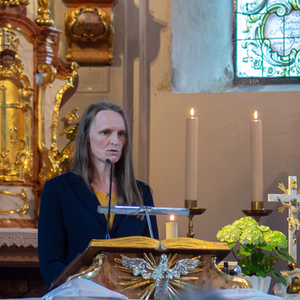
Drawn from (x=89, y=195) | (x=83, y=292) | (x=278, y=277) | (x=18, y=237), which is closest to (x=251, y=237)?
(x=278, y=277)

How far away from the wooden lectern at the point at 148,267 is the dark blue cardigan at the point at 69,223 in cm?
67

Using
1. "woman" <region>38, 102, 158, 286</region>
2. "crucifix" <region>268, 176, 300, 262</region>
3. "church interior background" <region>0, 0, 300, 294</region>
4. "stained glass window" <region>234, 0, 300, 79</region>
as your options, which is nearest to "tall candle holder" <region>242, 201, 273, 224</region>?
"crucifix" <region>268, 176, 300, 262</region>

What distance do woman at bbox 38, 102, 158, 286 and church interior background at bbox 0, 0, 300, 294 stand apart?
5.90 feet

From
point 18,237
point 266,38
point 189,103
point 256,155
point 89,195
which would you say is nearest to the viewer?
point 89,195

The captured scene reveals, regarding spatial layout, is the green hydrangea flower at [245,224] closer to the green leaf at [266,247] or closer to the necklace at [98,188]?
the green leaf at [266,247]

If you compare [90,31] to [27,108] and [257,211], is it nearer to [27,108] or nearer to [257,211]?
[27,108]

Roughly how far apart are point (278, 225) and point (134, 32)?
2.08m

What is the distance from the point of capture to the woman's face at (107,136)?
212 centimetres

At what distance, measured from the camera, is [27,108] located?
366cm

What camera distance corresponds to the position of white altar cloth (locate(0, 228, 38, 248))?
3.31 m

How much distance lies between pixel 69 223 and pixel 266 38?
321 centimetres

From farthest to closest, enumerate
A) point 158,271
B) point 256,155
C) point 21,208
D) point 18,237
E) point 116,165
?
point 21,208 < point 18,237 < point 256,155 < point 116,165 < point 158,271

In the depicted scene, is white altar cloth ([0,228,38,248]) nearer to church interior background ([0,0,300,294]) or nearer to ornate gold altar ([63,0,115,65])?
church interior background ([0,0,300,294])

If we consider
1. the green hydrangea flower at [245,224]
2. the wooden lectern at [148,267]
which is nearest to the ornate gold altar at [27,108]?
the green hydrangea flower at [245,224]
